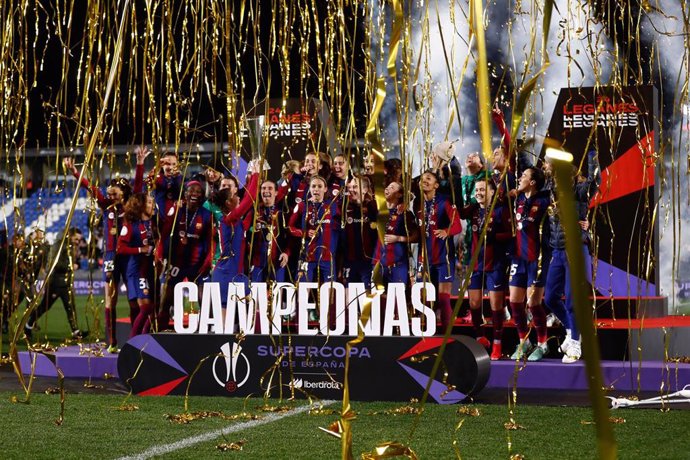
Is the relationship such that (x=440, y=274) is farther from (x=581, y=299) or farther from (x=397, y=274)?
(x=581, y=299)

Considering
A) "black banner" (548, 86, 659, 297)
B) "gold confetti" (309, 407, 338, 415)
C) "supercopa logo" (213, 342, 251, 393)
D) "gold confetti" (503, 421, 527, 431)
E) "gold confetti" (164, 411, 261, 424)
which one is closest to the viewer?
"gold confetti" (503, 421, 527, 431)

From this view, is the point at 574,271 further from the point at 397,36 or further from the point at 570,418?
the point at 570,418

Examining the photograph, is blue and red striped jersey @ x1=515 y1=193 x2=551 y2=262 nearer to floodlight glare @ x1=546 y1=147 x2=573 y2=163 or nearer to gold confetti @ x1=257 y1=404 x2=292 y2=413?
gold confetti @ x1=257 y1=404 x2=292 y2=413

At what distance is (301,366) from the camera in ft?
21.0

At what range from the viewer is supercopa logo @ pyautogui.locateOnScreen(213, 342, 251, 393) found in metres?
6.38

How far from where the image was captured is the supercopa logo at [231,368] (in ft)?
20.9

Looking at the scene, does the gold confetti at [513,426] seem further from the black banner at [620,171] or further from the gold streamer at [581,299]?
the black banner at [620,171]

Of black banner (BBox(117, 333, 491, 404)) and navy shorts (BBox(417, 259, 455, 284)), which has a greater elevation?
navy shorts (BBox(417, 259, 455, 284))

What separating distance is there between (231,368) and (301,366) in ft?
1.47

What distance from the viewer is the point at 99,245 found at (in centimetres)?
2602

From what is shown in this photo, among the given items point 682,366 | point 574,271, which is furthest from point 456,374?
point 574,271

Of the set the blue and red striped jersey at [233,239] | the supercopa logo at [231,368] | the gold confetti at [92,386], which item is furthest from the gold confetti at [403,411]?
the blue and red striped jersey at [233,239]

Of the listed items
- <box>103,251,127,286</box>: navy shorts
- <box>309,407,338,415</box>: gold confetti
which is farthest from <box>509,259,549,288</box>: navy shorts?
<box>103,251,127,286</box>: navy shorts

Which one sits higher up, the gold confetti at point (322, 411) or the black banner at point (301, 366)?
the black banner at point (301, 366)
